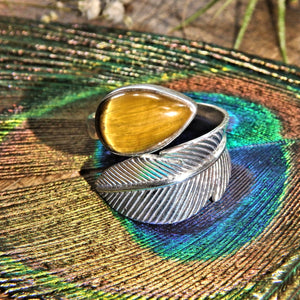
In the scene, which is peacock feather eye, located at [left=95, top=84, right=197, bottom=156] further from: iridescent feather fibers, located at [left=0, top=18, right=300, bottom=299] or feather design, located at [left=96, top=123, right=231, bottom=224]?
iridescent feather fibers, located at [left=0, top=18, right=300, bottom=299]

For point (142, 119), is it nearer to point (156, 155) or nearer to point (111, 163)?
point (156, 155)

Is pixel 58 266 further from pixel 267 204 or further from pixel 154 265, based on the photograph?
pixel 267 204

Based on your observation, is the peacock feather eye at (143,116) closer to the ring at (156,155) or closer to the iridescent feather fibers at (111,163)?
the ring at (156,155)

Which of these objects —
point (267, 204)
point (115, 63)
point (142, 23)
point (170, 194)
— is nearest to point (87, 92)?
point (115, 63)

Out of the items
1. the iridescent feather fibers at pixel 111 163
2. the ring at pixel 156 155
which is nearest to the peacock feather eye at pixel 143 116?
the ring at pixel 156 155

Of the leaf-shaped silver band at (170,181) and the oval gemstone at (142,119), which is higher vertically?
the oval gemstone at (142,119)

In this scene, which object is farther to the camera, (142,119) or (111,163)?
(111,163)

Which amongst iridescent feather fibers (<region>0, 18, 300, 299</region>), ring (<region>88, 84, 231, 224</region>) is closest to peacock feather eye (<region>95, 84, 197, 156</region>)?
ring (<region>88, 84, 231, 224</region>)

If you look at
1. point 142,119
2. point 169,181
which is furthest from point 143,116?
point 169,181
